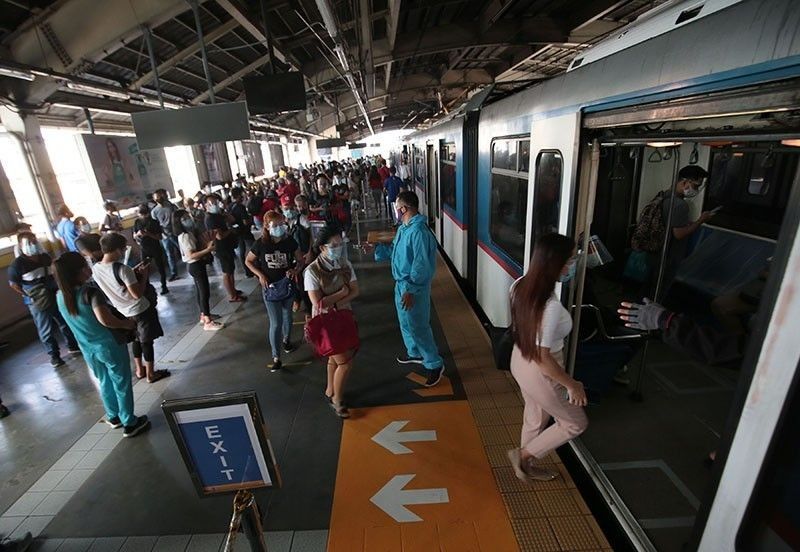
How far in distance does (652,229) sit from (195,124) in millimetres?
5298

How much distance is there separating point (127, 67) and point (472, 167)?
8.06m

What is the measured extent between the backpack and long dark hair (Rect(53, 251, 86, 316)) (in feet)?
16.2

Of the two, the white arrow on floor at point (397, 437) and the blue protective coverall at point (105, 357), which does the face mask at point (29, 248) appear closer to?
the blue protective coverall at point (105, 357)

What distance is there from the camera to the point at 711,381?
3.71 m

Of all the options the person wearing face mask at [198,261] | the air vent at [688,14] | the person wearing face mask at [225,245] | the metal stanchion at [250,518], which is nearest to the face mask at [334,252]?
the metal stanchion at [250,518]

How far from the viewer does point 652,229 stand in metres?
3.64

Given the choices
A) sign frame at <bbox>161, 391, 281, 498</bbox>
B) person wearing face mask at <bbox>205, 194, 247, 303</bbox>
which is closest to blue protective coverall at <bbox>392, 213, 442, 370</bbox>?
sign frame at <bbox>161, 391, 281, 498</bbox>

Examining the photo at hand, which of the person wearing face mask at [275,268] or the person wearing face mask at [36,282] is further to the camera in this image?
the person wearing face mask at [36,282]

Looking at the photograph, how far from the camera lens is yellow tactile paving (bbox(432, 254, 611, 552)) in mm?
2398

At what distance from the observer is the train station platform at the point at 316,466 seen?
2545 millimetres

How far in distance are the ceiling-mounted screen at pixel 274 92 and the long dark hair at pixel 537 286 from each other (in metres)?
4.91

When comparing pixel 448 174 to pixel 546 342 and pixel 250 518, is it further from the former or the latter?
pixel 250 518

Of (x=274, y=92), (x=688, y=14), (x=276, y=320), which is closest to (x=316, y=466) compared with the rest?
(x=276, y=320)

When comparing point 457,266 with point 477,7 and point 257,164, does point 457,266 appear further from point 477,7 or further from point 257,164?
point 257,164
